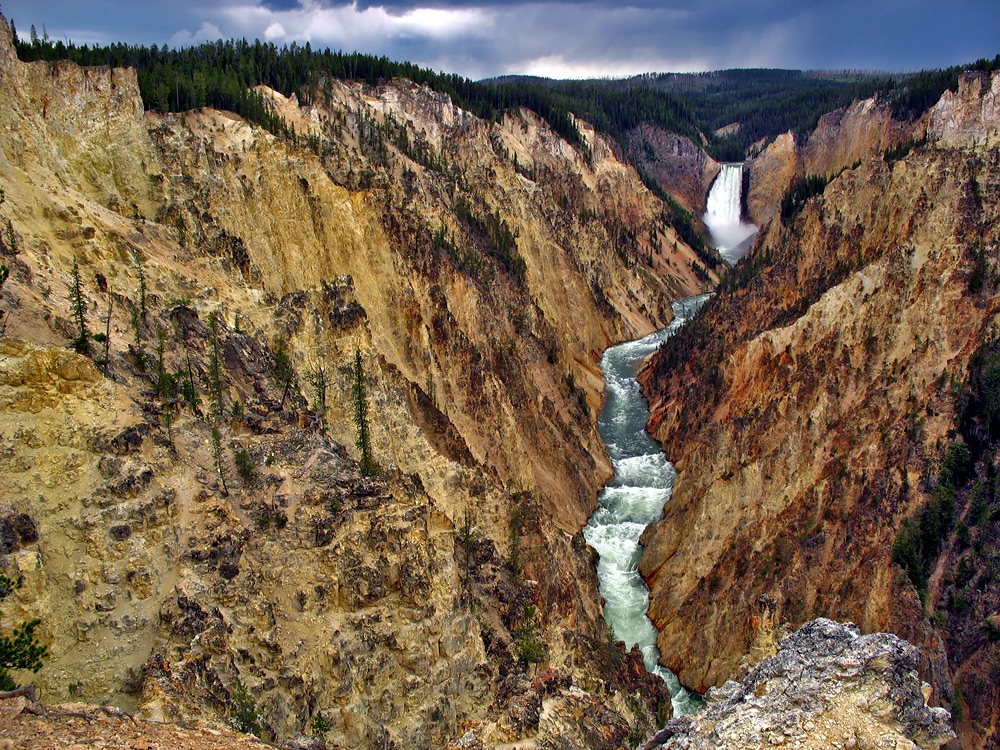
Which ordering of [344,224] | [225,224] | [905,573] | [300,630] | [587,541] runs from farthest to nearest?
[587,541] → [344,224] → [225,224] → [905,573] → [300,630]

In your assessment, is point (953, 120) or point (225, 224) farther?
point (953, 120)

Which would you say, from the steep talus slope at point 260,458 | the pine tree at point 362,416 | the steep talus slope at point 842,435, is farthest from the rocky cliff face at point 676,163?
the pine tree at point 362,416

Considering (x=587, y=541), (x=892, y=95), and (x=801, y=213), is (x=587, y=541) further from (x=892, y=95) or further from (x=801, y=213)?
(x=892, y=95)

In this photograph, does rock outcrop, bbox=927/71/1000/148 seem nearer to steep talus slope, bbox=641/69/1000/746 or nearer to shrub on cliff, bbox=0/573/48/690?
steep talus slope, bbox=641/69/1000/746

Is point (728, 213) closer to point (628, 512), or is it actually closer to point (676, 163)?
point (676, 163)

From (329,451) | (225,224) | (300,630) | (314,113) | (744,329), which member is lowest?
(300,630)

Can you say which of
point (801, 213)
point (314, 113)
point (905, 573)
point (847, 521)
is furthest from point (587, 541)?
point (314, 113)

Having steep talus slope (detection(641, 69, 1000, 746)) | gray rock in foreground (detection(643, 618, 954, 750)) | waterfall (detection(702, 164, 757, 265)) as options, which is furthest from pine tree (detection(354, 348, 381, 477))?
waterfall (detection(702, 164, 757, 265))

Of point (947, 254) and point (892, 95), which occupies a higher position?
point (892, 95)
